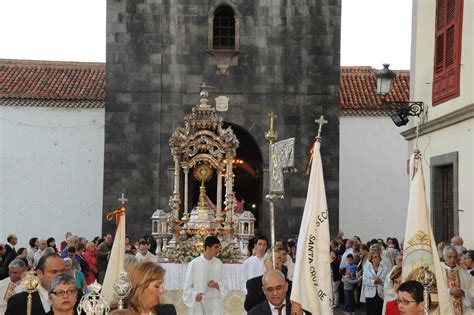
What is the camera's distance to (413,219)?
988 centimetres

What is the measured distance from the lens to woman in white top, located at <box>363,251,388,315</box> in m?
16.2

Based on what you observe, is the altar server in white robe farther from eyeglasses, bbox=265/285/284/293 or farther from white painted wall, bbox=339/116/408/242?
white painted wall, bbox=339/116/408/242

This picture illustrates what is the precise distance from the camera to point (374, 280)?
16.2 m

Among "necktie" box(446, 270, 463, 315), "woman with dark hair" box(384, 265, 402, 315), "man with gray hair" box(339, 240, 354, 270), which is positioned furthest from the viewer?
"man with gray hair" box(339, 240, 354, 270)

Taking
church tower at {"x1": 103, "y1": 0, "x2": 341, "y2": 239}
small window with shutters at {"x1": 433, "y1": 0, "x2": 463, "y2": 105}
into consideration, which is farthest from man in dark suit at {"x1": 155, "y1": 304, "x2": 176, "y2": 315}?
church tower at {"x1": 103, "y1": 0, "x2": 341, "y2": 239}

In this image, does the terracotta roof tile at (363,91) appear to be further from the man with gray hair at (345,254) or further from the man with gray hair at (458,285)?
the man with gray hair at (458,285)

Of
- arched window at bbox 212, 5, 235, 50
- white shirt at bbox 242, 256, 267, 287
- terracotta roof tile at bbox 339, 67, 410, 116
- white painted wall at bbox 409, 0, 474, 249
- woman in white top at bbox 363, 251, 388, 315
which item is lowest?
woman in white top at bbox 363, 251, 388, 315

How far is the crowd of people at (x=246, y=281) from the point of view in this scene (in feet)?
23.2

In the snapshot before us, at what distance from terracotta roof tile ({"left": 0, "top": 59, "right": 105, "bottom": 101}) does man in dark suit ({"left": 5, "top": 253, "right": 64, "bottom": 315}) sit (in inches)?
864

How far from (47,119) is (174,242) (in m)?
12.7

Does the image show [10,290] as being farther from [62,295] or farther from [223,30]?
[223,30]

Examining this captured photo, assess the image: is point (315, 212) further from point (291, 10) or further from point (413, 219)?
point (291, 10)

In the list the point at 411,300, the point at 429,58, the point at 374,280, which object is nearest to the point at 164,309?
the point at 411,300

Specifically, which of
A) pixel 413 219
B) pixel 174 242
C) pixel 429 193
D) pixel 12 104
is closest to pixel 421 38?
pixel 429 193
